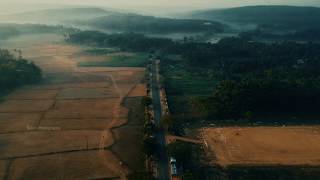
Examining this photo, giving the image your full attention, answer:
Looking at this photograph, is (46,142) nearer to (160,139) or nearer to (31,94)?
(160,139)

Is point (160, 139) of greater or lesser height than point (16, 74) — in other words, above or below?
below

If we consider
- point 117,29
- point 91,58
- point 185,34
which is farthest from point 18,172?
point 117,29

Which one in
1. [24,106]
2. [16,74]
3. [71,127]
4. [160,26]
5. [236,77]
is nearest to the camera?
[71,127]

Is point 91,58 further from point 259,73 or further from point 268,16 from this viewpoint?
point 268,16

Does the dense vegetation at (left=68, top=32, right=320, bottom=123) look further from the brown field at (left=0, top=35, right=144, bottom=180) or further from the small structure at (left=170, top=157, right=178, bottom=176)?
the small structure at (left=170, top=157, right=178, bottom=176)

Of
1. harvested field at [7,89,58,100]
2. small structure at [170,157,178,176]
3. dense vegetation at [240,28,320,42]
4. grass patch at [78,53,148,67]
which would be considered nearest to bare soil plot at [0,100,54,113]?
harvested field at [7,89,58,100]

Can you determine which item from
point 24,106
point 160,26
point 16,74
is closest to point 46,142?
point 24,106
